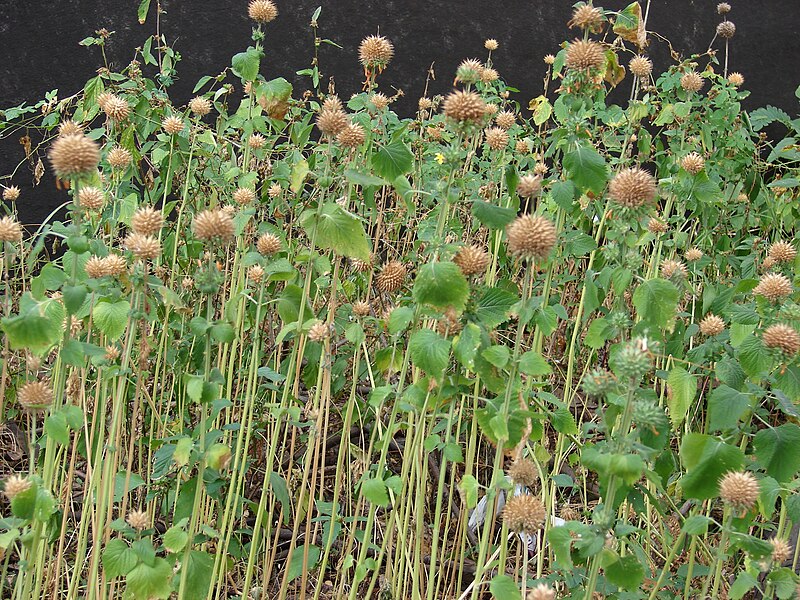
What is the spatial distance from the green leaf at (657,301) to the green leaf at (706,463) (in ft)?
0.74

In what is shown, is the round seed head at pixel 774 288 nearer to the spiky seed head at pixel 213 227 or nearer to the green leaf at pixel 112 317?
the spiky seed head at pixel 213 227

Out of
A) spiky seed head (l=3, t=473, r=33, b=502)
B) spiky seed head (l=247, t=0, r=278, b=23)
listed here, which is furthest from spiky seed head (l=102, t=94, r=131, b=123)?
spiky seed head (l=3, t=473, r=33, b=502)

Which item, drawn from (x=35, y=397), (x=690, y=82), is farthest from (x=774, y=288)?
(x=35, y=397)

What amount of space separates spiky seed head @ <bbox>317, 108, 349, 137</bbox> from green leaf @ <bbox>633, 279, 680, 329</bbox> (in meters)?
0.62

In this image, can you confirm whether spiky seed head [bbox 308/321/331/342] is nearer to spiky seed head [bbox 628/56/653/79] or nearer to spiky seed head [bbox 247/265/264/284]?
spiky seed head [bbox 247/265/264/284]

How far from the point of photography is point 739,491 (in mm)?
1407

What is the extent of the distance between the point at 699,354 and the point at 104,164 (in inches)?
62.3

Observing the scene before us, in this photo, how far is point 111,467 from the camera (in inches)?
65.6

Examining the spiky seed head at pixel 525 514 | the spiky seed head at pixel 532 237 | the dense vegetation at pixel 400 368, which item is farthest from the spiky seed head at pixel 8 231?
the spiky seed head at pixel 525 514

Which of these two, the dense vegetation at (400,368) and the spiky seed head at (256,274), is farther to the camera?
the spiky seed head at (256,274)

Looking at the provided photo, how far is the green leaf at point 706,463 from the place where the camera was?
4.74 ft

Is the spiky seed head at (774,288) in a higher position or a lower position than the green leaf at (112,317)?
higher

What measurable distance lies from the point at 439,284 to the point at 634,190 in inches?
15.7

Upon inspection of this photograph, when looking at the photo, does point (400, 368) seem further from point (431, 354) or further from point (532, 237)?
point (532, 237)
